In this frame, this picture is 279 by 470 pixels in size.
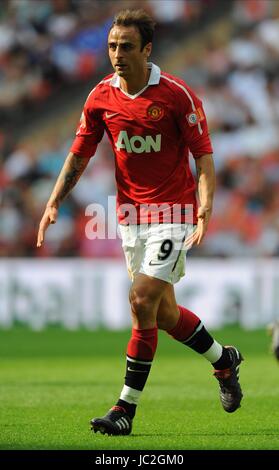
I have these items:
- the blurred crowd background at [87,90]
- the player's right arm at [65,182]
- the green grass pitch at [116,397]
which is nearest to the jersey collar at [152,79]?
the player's right arm at [65,182]

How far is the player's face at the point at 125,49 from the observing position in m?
6.34

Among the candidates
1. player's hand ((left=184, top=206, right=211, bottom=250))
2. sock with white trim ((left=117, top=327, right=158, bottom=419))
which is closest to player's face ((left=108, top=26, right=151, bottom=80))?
player's hand ((left=184, top=206, right=211, bottom=250))

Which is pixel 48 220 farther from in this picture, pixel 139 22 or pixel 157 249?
pixel 139 22

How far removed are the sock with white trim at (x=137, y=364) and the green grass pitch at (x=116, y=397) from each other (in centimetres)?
20

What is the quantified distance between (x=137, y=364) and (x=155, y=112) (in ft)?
4.96

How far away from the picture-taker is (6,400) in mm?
8156

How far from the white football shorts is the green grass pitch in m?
0.94

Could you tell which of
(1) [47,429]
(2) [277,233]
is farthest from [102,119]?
(2) [277,233]

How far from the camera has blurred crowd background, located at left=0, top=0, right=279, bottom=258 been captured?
17953 mm

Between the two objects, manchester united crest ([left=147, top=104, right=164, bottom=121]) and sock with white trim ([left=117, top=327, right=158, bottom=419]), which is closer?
sock with white trim ([left=117, top=327, right=158, bottom=419])

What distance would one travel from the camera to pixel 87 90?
20516mm

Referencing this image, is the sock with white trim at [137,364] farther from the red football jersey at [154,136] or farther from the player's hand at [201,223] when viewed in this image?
the red football jersey at [154,136]

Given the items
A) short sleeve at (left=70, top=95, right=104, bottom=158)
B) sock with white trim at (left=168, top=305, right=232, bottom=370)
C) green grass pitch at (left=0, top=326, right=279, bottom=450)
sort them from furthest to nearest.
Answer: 1. sock with white trim at (left=168, top=305, right=232, bottom=370)
2. short sleeve at (left=70, top=95, right=104, bottom=158)
3. green grass pitch at (left=0, top=326, right=279, bottom=450)

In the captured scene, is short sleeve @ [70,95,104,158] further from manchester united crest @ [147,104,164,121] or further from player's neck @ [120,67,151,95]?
manchester united crest @ [147,104,164,121]
